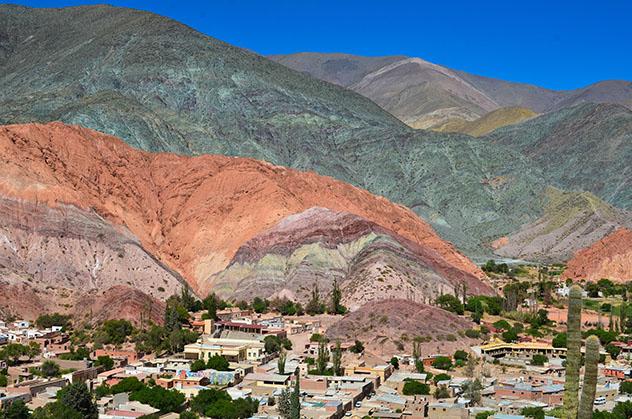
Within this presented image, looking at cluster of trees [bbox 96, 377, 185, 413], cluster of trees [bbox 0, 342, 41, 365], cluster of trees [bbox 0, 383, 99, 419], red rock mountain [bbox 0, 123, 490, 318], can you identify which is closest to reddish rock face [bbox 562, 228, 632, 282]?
red rock mountain [bbox 0, 123, 490, 318]

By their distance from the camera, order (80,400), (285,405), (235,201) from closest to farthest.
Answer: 1. (80,400)
2. (285,405)
3. (235,201)

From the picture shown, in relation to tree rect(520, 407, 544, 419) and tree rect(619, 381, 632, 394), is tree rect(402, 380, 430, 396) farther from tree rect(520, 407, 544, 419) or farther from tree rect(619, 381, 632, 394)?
tree rect(619, 381, 632, 394)

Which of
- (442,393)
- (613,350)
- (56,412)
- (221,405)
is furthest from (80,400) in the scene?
(613,350)

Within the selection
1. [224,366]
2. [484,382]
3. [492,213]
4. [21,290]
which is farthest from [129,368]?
[492,213]

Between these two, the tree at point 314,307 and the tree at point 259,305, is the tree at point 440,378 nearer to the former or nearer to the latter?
→ the tree at point 314,307

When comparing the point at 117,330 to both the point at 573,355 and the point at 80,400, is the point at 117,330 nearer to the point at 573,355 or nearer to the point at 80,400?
the point at 80,400

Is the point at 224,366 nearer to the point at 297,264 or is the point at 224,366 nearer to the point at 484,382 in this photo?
the point at 484,382

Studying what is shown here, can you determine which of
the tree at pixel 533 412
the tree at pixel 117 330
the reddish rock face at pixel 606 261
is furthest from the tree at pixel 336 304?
the reddish rock face at pixel 606 261
